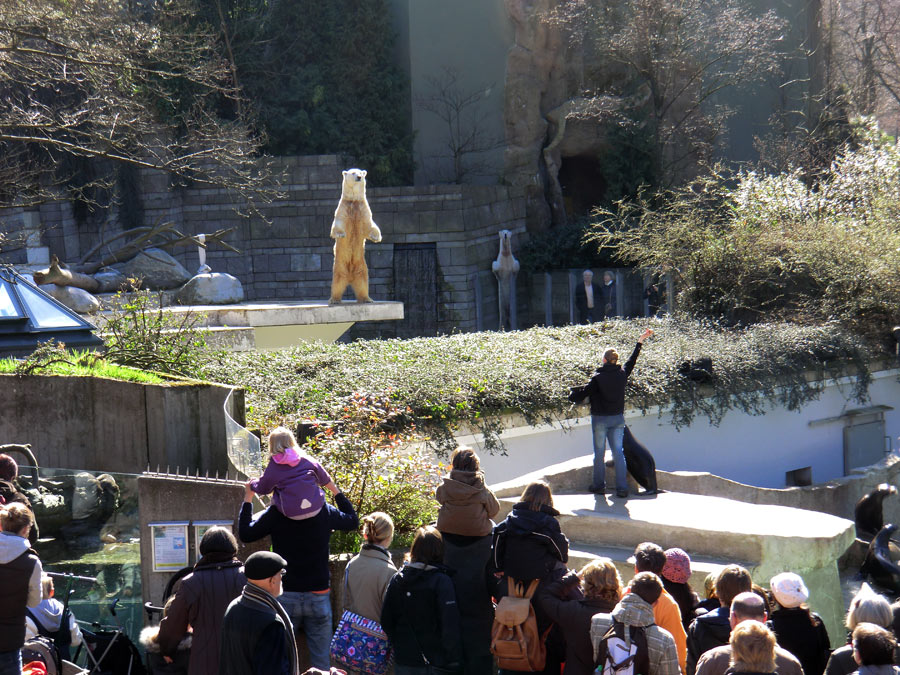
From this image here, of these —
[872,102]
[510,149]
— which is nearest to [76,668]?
[510,149]

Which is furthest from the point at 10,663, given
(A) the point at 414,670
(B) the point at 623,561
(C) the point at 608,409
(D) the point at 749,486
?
(D) the point at 749,486

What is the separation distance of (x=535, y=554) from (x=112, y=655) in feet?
7.78

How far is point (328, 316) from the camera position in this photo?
17.5 meters

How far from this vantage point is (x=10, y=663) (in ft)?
15.3

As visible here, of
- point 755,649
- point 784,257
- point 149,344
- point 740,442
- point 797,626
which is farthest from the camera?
point 784,257

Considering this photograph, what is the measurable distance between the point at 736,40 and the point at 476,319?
10.7 meters

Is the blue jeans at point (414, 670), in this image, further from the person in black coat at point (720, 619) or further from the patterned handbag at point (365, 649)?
the person in black coat at point (720, 619)

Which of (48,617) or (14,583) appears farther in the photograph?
(48,617)

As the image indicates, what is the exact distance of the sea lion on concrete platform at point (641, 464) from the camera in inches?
353

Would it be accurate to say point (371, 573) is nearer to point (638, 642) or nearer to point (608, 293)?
point (638, 642)

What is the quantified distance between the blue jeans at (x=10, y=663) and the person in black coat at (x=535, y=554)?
2.24 m

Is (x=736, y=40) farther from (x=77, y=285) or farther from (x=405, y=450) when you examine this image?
(x=405, y=450)

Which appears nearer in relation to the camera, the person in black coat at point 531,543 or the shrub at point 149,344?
the person in black coat at point 531,543

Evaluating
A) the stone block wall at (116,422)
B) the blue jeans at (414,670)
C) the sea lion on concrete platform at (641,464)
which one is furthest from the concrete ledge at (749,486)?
the blue jeans at (414,670)
